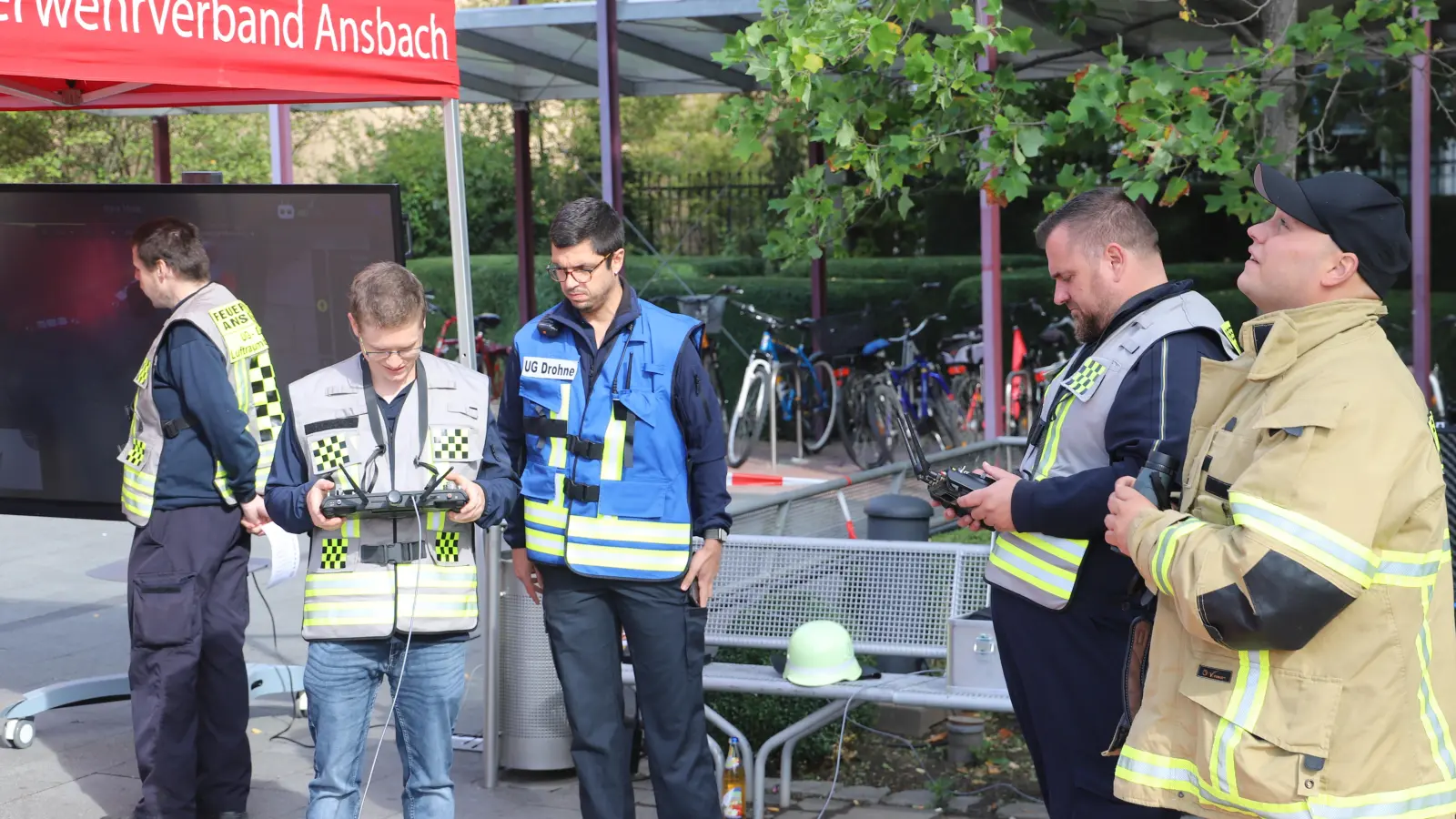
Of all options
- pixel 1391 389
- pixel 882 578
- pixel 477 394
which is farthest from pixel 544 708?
pixel 1391 389

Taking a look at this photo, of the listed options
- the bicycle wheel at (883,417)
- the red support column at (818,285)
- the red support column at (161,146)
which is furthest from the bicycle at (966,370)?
→ the red support column at (161,146)

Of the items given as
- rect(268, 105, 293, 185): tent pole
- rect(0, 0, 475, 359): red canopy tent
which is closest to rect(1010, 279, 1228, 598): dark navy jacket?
rect(0, 0, 475, 359): red canopy tent

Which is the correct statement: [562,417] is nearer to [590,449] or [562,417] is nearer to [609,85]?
[590,449]

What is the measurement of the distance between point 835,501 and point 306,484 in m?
3.10

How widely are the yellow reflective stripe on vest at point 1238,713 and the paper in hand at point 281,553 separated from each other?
328 centimetres

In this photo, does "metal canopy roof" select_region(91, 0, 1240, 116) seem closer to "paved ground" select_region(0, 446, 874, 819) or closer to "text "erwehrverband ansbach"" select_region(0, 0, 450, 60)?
"paved ground" select_region(0, 446, 874, 819)

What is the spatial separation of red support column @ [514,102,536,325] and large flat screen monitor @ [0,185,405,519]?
8352mm

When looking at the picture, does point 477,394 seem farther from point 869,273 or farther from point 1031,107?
point 869,273

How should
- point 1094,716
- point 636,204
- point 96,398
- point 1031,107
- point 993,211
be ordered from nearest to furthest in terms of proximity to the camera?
1. point 1094,716
2. point 96,398
3. point 993,211
4. point 1031,107
5. point 636,204

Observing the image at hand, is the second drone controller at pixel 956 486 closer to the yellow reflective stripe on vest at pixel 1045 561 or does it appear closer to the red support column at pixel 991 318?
the yellow reflective stripe on vest at pixel 1045 561

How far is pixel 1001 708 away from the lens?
452 cm

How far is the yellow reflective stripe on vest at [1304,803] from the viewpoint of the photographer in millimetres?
2436

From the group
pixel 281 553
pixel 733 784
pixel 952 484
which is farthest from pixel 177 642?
pixel 952 484

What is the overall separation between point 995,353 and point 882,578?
530cm
